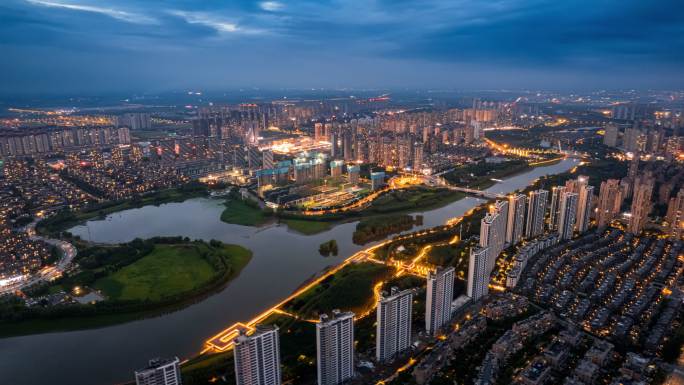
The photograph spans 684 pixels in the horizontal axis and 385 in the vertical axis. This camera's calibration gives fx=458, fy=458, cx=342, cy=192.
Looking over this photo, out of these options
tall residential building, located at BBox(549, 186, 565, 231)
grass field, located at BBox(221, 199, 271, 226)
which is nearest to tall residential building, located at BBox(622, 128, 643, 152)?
tall residential building, located at BBox(549, 186, 565, 231)

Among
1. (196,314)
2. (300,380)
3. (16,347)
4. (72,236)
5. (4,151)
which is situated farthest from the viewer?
(4,151)

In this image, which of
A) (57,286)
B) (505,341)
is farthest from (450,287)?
(57,286)

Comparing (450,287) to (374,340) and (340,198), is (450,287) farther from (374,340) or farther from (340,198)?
(340,198)

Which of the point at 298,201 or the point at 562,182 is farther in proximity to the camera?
the point at 562,182

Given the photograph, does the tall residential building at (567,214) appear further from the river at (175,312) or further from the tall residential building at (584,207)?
the river at (175,312)

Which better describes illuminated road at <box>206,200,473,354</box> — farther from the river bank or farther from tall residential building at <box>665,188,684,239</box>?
tall residential building at <box>665,188,684,239</box>

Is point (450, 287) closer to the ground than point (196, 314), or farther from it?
farther from it
